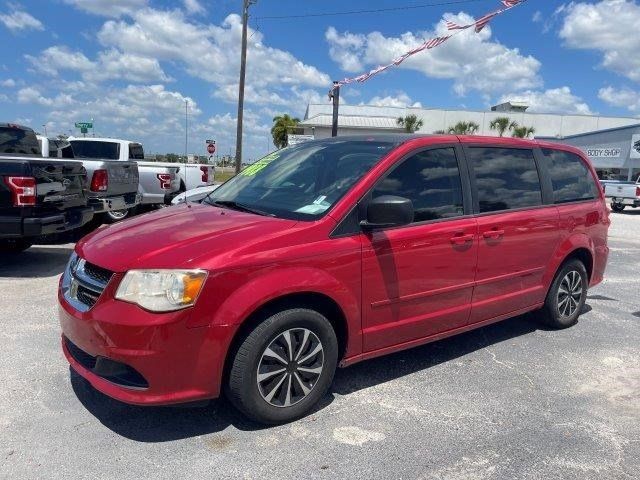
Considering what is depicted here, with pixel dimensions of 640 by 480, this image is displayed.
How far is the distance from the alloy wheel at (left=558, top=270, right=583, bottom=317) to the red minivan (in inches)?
14.9

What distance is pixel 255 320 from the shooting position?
10.2ft

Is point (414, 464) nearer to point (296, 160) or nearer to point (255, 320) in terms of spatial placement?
point (255, 320)

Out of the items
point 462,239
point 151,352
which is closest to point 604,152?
point 462,239

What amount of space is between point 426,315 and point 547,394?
1.02 m

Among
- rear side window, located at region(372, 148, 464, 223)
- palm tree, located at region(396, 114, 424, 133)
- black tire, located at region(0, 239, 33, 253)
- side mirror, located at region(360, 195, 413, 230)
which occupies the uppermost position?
palm tree, located at region(396, 114, 424, 133)

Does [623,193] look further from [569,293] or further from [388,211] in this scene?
[388,211]

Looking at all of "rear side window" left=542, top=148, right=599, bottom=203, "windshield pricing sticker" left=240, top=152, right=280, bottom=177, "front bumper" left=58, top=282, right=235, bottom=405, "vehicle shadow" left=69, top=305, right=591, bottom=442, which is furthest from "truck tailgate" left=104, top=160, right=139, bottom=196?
"rear side window" left=542, top=148, right=599, bottom=203

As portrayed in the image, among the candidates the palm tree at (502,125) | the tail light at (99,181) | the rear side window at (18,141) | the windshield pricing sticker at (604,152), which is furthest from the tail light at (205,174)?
the palm tree at (502,125)

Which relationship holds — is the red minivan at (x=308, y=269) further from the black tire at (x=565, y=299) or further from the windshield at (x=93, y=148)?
the windshield at (x=93, y=148)

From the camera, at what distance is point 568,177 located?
524cm

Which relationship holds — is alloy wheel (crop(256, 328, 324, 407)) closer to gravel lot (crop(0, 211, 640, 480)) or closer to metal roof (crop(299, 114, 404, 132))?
gravel lot (crop(0, 211, 640, 480))

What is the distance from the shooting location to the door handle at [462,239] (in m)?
3.98

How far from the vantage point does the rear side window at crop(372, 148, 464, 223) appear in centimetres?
378

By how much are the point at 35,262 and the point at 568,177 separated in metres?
6.94
